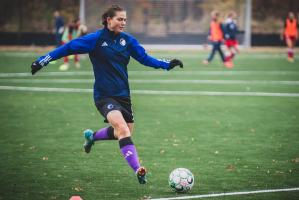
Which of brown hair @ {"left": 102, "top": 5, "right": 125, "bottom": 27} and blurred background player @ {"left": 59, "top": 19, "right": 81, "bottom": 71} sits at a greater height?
brown hair @ {"left": 102, "top": 5, "right": 125, "bottom": 27}

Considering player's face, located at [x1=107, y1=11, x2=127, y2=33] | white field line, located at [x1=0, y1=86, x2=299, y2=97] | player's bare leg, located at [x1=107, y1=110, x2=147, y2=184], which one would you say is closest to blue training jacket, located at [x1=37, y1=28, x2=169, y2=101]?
player's face, located at [x1=107, y1=11, x2=127, y2=33]

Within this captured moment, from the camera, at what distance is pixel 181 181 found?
24.5 ft

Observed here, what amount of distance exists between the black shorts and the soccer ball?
1.07 metres

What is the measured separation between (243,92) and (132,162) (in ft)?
36.7

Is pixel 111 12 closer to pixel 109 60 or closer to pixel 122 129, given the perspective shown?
pixel 109 60

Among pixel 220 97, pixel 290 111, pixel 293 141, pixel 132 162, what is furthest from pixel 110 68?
pixel 220 97

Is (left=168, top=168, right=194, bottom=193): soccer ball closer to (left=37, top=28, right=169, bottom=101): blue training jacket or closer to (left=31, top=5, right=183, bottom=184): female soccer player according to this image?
(left=31, top=5, right=183, bottom=184): female soccer player

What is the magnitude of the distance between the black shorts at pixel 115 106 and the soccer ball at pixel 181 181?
1.07 m

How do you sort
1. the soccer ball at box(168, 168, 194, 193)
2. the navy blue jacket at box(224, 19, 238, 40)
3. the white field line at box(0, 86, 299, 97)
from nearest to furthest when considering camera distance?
the soccer ball at box(168, 168, 194, 193) → the white field line at box(0, 86, 299, 97) → the navy blue jacket at box(224, 19, 238, 40)

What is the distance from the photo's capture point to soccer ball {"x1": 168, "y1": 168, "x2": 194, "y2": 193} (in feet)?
24.5

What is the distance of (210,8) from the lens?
1766 inches

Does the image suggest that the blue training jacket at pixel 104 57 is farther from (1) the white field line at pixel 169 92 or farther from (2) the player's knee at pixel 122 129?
(1) the white field line at pixel 169 92

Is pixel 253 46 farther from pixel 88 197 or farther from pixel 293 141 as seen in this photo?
pixel 88 197

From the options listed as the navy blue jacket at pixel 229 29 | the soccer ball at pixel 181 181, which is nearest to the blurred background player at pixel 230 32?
the navy blue jacket at pixel 229 29
